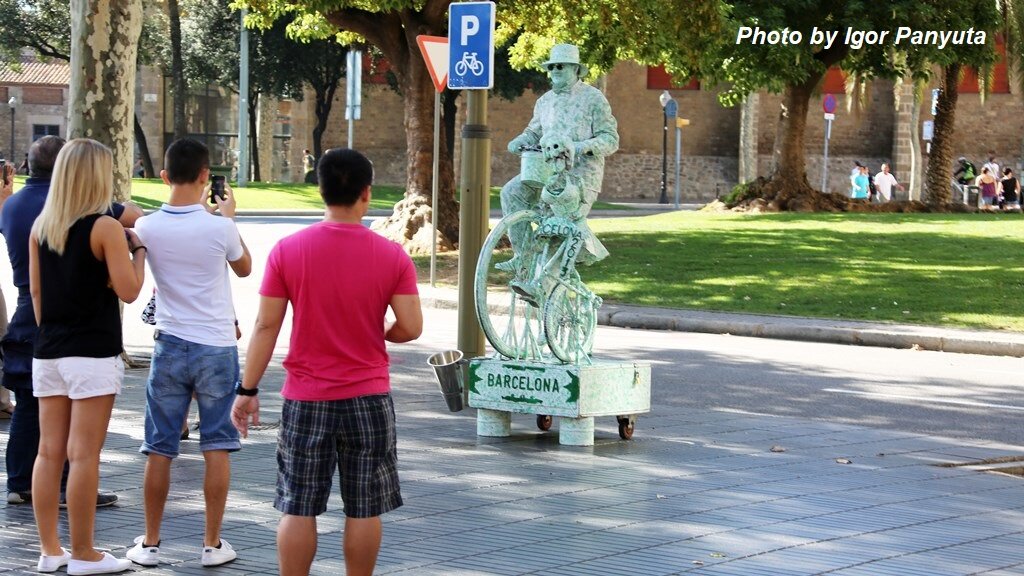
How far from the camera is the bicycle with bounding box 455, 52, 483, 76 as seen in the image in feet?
32.8

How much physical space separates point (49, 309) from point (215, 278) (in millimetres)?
650

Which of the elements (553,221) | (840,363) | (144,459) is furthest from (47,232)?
(840,363)

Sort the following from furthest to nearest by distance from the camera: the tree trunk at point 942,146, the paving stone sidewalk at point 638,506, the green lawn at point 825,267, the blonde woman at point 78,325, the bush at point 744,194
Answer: the tree trunk at point 942,146, the bush at point 744,194, the green lawn at point 825,267, the paving stone sidewalk at point 638,506, the blonde woman at point 78,325

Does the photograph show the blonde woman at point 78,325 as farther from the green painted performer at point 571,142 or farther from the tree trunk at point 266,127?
the tree trunk at point 266,127

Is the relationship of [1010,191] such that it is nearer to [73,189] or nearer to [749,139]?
[749,139]

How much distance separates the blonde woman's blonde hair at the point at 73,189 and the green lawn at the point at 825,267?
12.0 meters

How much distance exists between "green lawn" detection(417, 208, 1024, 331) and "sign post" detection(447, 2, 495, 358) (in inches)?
291

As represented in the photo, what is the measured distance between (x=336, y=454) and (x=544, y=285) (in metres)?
3.92

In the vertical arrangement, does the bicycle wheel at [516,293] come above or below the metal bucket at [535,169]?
below

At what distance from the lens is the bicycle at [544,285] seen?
8625 millimetres

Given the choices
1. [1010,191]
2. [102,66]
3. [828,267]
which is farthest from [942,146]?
[102,66]

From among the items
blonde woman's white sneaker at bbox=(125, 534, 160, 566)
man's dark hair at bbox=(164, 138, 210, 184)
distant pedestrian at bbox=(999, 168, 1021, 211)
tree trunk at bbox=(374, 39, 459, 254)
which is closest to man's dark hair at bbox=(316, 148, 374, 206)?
man's dark hair at bbox=(164, 138, 210, 184)

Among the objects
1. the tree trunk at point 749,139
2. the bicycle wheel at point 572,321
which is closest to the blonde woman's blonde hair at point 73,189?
the bicycle wheel at point 572,321

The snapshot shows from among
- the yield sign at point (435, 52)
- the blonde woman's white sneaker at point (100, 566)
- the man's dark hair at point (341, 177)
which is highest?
the yield sign at point (435, 52)
